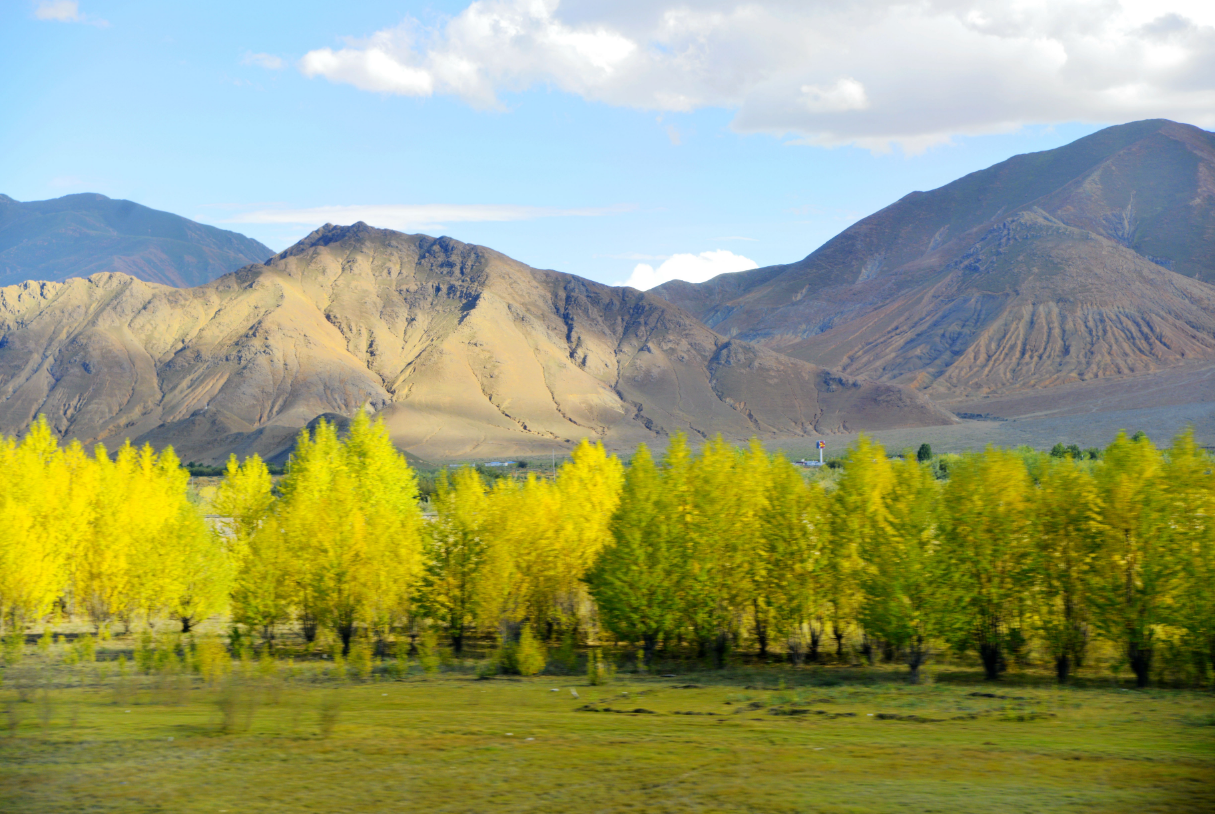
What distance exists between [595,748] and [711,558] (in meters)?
14.4

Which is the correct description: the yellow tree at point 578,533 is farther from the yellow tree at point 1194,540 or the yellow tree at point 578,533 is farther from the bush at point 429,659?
the yellow tree at point 1194,540

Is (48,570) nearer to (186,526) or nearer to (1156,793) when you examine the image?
(186,526)

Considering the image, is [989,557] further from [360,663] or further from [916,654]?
[360,663]

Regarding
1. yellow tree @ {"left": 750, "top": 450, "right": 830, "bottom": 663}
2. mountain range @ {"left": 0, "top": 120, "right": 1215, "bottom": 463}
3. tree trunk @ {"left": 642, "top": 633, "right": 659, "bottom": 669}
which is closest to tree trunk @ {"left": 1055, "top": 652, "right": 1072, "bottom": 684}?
yellow tree @ {"left": 750, "top": 450, "right": 830, "bottom": 663}

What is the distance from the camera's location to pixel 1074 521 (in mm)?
26891

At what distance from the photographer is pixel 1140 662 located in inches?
982

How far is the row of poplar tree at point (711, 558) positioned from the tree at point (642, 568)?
0.07 m

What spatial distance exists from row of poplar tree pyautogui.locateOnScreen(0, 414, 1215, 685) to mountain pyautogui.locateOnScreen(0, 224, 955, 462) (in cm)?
9405

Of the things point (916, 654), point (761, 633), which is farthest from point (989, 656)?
point (761, 633)

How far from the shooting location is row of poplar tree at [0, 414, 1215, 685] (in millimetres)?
25922

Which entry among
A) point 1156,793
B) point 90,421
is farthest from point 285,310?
point 1156,793

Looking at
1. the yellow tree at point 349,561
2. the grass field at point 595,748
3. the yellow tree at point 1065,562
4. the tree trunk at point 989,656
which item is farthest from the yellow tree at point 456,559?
the yellow tree at point 1065,562

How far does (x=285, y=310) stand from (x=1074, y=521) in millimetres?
163515

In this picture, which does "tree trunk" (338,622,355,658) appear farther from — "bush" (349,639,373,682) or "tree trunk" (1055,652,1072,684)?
"tree trunk" (1055,652,1072,684)
